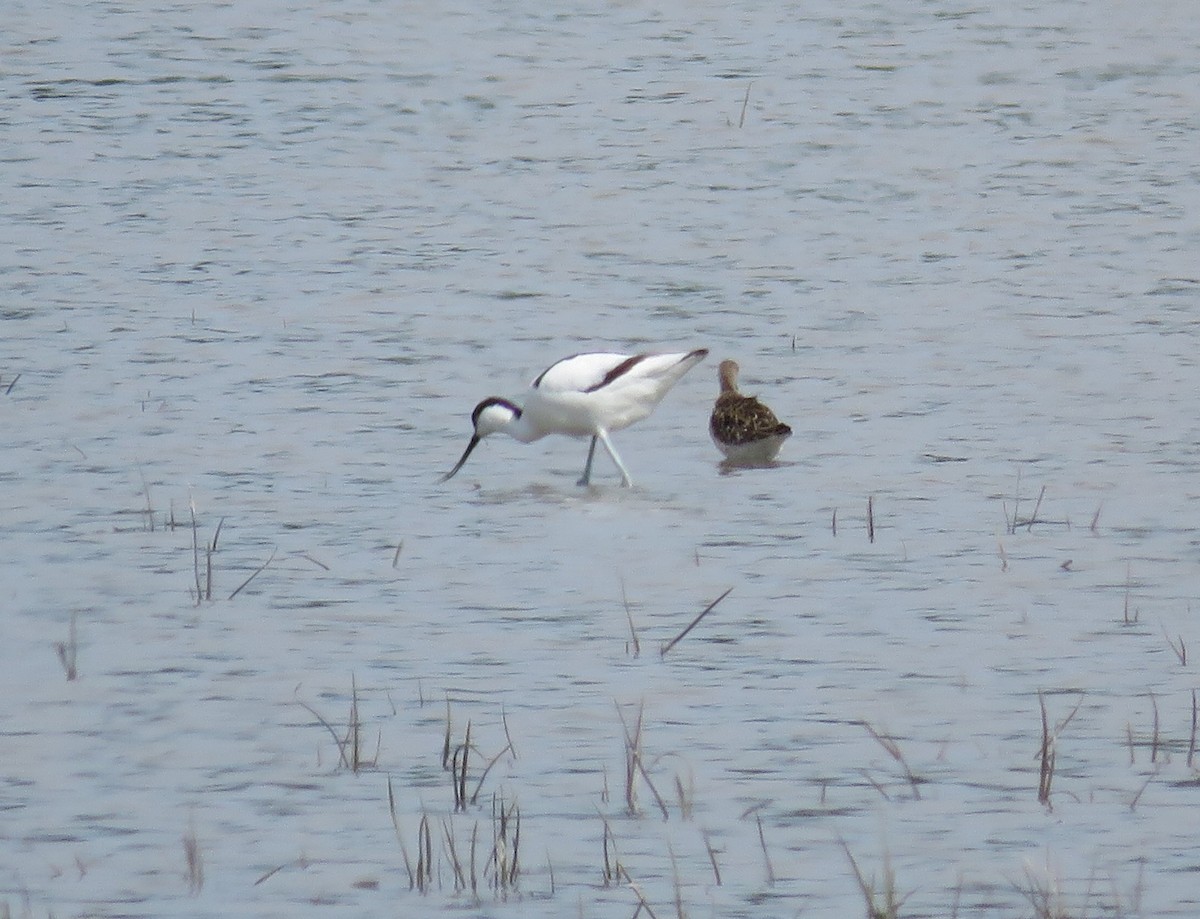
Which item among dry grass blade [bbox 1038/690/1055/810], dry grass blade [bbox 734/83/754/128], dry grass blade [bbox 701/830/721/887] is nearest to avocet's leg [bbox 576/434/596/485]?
dry grass blade [bbox 1038/690/1055/810]

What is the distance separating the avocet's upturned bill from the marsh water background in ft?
0.74

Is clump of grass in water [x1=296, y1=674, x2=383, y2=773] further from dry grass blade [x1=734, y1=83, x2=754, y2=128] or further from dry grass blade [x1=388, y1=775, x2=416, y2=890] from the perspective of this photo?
dry grass blade [x1=734, y1=83, x2=754, y2=128]

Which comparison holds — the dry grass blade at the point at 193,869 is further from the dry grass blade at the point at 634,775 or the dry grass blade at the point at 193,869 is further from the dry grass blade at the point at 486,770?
the dry grass blade at the point at 634,775

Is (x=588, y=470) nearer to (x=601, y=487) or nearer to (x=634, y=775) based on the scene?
(x=601, y=487)

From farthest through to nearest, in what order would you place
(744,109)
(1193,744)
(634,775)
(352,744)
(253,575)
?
(744,109), (253,575), (352,744), (1193,744), (634,775)

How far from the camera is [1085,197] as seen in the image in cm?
1573

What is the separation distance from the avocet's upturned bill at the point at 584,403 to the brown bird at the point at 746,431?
1.07ft

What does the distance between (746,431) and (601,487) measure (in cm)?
63

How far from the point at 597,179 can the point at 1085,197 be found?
3.34 m

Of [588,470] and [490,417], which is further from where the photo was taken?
[490,417]

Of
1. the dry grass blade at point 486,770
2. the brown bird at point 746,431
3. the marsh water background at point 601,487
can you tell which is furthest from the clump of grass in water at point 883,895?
the brown bird at point 746,431

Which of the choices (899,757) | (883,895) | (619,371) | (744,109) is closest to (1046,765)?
(899,757)

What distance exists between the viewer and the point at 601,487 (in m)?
9.80

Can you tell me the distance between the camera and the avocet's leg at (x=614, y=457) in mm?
9734
